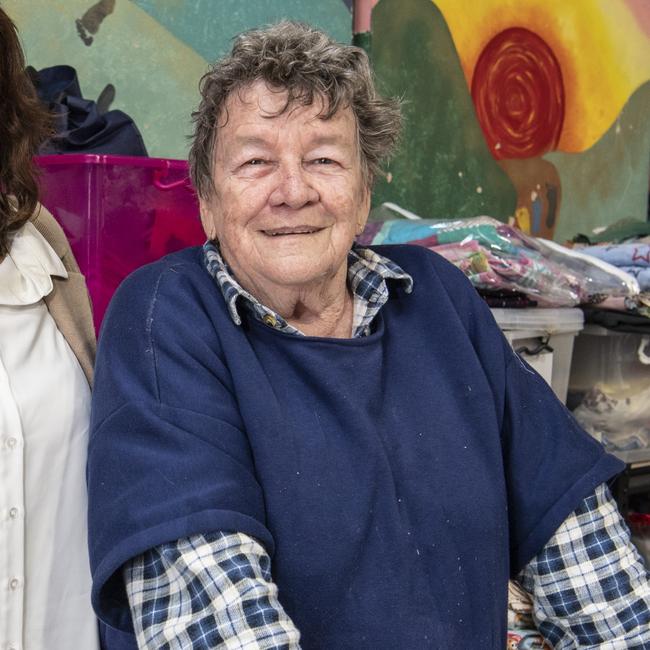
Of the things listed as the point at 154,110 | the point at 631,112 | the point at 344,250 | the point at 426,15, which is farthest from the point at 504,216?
the point at 344,250

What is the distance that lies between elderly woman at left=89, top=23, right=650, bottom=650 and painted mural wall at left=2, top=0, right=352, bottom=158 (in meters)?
0.88

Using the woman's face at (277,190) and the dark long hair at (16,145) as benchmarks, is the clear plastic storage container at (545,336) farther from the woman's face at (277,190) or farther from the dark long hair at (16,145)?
the dark long hair at (16,145)

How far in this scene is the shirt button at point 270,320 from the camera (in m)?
1.31

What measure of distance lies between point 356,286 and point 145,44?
115 cm

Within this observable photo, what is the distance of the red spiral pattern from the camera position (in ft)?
11.2

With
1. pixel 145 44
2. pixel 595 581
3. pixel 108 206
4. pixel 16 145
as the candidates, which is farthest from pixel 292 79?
pixel 145 44

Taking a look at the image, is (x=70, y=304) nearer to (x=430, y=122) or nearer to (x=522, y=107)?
(x=430, y=122)

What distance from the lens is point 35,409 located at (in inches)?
50.1

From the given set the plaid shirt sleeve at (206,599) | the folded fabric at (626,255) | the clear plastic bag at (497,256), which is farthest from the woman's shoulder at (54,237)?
the folded fabric at (626,255)

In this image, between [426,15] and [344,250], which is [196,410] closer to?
[344,250]

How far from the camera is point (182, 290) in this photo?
4.28 feet

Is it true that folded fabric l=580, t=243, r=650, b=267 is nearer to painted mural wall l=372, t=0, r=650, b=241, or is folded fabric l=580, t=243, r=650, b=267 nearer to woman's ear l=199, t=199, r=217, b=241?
painted mural wall l=372, t=0, r=650, b=241

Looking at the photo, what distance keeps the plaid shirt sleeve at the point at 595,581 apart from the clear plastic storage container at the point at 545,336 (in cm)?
91

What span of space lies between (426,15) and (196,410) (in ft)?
7.53
